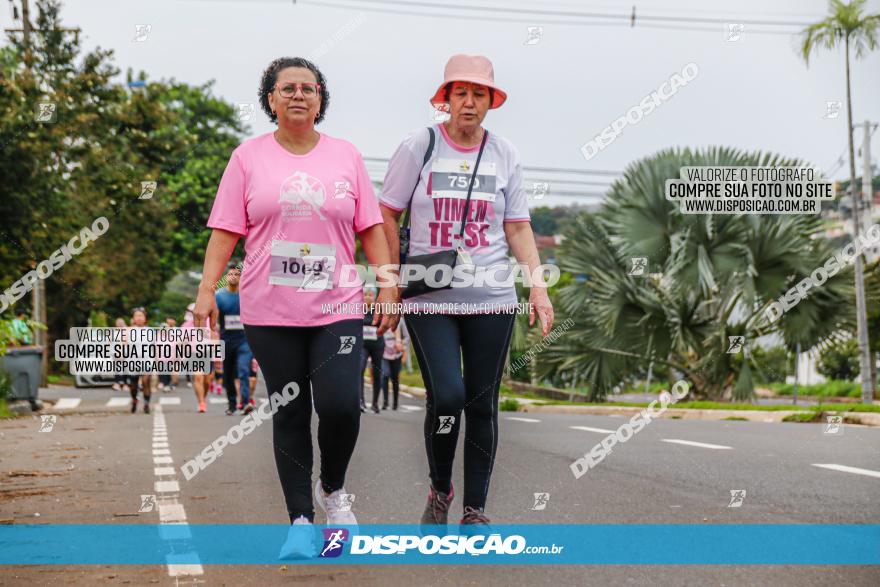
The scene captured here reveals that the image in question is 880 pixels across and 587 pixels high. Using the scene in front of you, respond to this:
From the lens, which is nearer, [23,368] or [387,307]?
[387,307]

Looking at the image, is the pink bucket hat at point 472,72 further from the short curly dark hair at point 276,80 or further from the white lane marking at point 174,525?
the white lane marking at point 174,525

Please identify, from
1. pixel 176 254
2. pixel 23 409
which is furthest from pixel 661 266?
pixel 176 254

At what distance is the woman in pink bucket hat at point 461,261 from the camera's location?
5246 millimetres

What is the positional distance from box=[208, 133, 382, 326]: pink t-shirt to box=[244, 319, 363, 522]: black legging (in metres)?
0.07

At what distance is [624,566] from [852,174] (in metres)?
21.2

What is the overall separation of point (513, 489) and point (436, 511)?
242cm

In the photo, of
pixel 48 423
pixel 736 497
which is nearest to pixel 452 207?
pixel 736 497

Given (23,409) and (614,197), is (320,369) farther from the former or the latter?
(614,197)

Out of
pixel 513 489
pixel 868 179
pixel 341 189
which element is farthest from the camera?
pixel 868 179

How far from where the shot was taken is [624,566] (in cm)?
498

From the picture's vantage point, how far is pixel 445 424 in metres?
5.26

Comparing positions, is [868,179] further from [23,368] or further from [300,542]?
[300,542]

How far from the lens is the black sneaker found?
534 centimetres

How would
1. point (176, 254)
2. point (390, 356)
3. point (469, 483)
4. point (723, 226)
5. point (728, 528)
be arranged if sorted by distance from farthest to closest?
point (176, 254) < point (723, 226) < point (390, 356) < point (728, 528) < point (469, 483)
